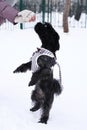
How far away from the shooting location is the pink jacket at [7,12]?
16.0 feet

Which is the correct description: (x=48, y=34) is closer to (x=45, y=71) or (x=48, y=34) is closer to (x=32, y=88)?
(x=45, y=71)

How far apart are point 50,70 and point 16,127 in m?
0.82

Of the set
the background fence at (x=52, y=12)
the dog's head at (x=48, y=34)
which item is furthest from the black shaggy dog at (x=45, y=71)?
the background fence at (x=52, y=12)

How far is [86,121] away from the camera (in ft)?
18.2

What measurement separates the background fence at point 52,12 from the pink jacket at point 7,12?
898 centimetres

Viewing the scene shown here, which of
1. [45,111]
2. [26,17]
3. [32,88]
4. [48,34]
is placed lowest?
[32,88]

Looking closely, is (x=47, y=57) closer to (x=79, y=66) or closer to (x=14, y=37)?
(x=79, y=66)

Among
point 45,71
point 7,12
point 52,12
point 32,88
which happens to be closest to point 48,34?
point 45,71

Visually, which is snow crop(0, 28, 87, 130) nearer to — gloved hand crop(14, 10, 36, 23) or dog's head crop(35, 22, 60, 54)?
dog's head crop(35, 22, 60, 54)

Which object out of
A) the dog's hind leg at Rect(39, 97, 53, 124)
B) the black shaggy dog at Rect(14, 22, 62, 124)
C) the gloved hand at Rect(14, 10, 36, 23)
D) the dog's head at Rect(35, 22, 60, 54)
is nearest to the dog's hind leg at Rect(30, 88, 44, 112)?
the black shaggy dog at Rect(14, 22, 62, 124)

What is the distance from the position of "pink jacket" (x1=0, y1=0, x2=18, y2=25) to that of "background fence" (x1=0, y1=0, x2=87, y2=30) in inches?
354

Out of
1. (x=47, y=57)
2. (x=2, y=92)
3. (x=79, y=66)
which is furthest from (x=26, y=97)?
(x=79, y=66)

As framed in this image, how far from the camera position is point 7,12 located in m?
4.95

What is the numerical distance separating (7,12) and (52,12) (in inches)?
471
